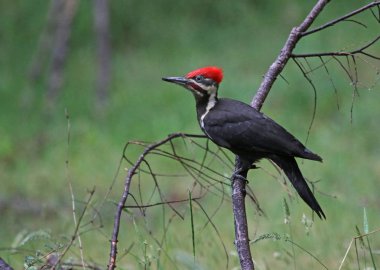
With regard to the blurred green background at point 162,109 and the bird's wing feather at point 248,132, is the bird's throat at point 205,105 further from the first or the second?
the blurred green background at point 162,109

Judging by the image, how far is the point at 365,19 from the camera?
11.2 m

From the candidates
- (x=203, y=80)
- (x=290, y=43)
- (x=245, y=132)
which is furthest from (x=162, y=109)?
(x=290, y=43)

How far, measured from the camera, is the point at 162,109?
9.77 m

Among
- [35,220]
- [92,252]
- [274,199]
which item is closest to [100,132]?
[35,220]

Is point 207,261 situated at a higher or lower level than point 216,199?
lower

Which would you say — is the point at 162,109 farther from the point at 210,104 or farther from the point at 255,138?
the point at 255,138

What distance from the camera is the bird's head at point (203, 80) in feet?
12.8

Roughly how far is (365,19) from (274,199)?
4696mm

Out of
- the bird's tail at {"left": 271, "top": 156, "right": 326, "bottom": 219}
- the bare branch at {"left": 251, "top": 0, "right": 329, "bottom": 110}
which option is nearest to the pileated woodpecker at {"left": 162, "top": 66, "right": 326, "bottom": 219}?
the bird's tail at {"left": 271, "top": 156, "right": 326, "bottom": 219}

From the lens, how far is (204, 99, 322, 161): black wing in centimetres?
373

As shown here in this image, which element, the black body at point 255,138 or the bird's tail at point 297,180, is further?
the black body at point 255,138

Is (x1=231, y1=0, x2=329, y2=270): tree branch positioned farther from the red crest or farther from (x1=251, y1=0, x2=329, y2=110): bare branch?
the red crest

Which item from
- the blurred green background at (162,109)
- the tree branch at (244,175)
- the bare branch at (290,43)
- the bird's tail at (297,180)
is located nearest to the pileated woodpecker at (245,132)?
the bird's tail at (297,180)

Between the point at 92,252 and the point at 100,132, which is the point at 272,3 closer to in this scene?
the point at 100,132
